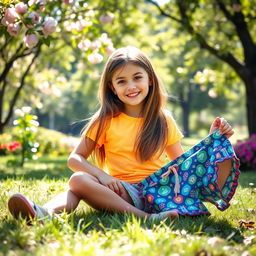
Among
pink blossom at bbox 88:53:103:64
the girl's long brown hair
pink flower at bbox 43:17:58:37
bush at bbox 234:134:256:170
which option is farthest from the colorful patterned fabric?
bush at bbox 234:134:256:170

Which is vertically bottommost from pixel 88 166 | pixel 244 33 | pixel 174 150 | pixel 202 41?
pixel 88 166

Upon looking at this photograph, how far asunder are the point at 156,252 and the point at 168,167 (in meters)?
1.14

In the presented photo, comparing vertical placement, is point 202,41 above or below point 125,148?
above

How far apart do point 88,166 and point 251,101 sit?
278 inches

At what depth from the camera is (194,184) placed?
2.89 meters

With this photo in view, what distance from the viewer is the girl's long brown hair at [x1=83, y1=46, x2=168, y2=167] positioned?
10.3 ft

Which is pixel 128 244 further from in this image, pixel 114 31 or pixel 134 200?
pixel 114 31

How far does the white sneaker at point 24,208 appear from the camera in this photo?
2.39 meters

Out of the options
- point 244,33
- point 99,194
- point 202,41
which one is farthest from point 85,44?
point 244,33

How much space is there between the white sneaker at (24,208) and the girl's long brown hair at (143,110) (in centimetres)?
86

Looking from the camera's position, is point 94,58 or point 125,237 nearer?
point 125,237

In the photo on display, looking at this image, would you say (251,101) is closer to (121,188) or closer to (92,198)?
(121,188)

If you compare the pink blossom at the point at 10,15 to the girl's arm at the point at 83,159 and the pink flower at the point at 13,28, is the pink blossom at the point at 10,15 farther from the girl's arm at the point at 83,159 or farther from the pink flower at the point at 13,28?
the girl's arm at the point at 83,159

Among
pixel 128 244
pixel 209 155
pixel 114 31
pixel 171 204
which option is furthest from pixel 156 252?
pixel 114 31
